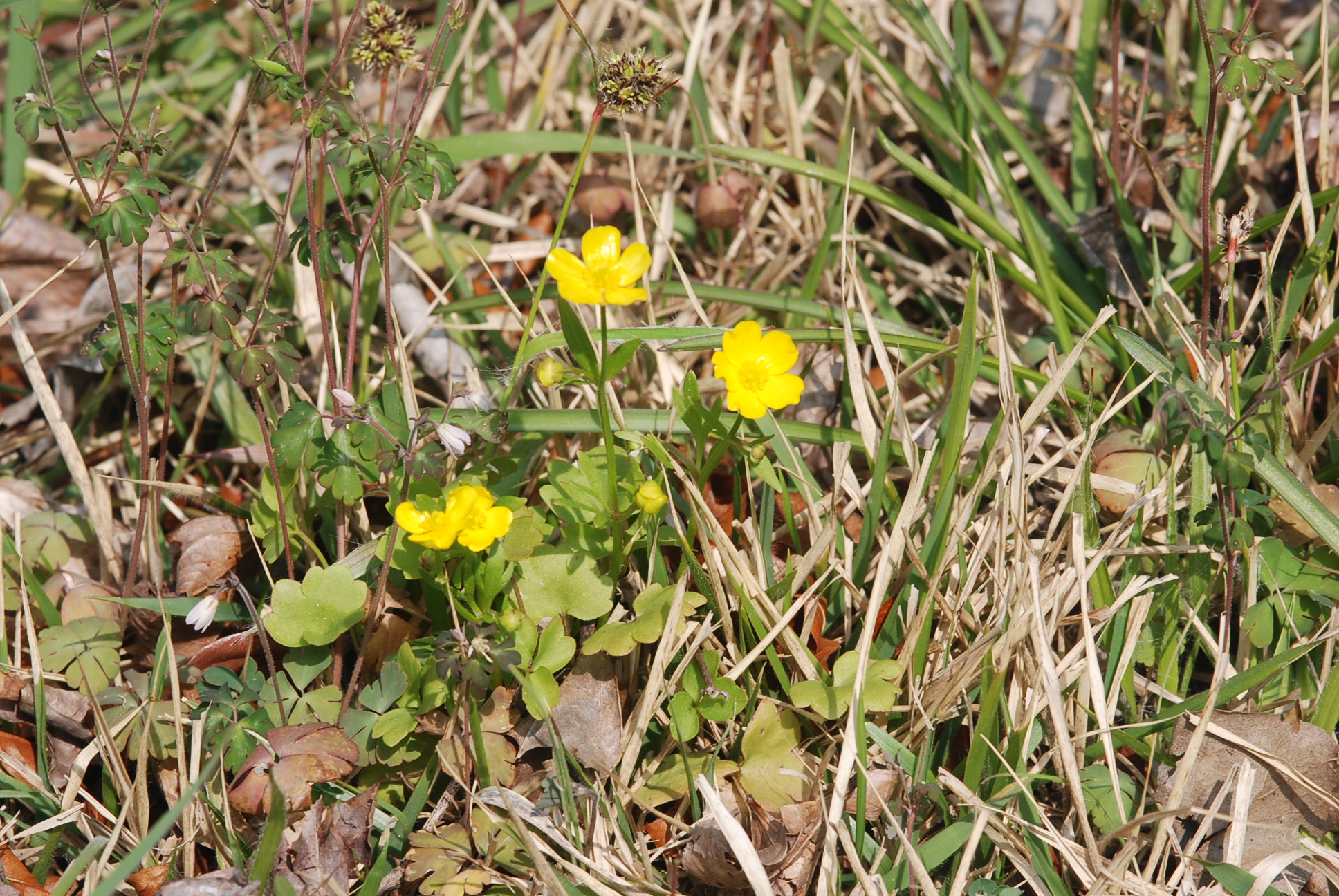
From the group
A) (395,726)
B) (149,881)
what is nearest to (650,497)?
(395,726)

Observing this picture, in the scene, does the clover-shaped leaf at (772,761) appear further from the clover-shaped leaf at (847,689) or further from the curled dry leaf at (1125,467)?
the curled dry leaf at (1125,467)

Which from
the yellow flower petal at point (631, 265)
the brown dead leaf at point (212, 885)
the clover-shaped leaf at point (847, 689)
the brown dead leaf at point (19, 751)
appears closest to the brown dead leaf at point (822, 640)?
the clover-shaped leaf at point (847, 689)

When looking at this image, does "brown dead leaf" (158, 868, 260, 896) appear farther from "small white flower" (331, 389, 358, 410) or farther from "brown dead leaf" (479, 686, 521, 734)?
"small white flower" (331, 389, 358, 410)

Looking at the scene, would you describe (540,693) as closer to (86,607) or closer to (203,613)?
(203,613)

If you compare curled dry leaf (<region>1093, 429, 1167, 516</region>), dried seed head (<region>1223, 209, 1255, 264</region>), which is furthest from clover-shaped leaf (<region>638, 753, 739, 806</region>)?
dried seed head (<region>1223, 209, 1255, 264</region>)

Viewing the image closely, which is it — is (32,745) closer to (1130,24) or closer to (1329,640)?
(1329,640)

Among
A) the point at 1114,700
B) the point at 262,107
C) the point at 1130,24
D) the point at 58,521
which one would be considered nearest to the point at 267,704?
the point at 58,521
